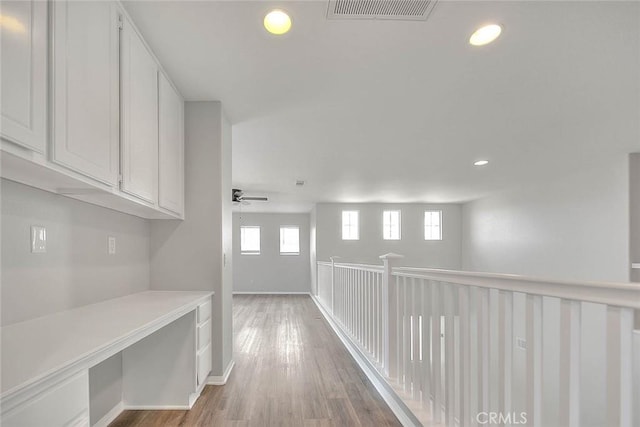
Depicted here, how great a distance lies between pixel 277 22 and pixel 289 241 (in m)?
8.53

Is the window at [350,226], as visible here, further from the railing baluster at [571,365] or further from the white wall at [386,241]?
the railing baluster at [571,365]

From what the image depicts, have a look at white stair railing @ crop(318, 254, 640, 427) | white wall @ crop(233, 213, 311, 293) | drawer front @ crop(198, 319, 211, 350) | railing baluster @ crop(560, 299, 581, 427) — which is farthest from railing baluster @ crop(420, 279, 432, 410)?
white wall @ crop(233, 213, 311, 293)

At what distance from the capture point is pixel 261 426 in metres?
2.17

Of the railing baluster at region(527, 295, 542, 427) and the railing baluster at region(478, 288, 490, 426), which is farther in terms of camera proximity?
the railing baluster at region(478, 288, 490, 426)

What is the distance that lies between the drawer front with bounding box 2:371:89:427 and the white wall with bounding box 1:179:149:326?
1.91 ft

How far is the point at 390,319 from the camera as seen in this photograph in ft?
8.46

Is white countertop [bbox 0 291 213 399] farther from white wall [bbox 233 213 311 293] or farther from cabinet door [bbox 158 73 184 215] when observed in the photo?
white wall [bbox 233 213 311 293]

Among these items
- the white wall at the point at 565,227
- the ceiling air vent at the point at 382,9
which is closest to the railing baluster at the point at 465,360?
the ceiling air vent at the point at 382,9

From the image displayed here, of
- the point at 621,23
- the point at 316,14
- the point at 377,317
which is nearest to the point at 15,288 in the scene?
the point at 316,14

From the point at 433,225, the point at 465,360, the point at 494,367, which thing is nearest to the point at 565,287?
the point at 465,360

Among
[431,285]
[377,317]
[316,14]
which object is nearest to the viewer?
[316,14]

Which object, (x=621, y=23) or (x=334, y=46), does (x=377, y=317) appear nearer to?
(x=334, y=46)

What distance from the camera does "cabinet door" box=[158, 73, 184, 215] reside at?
2318 millimetres

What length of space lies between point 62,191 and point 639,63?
12.4 ft
